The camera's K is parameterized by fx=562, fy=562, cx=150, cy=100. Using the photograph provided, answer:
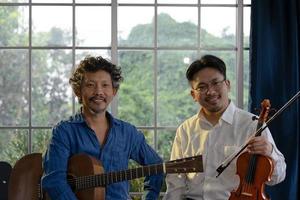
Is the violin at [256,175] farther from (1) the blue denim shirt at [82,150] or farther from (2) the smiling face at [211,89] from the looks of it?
(1) the blue denim shirt at [82,150]

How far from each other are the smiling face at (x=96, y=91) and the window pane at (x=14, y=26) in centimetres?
145

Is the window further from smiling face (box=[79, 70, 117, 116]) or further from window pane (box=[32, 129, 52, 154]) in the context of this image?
smiling face (box=[79, 70, 117, 116])

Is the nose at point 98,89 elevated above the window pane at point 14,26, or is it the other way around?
the window pane at point 14,26

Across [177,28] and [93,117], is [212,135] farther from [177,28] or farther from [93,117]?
[177,28]

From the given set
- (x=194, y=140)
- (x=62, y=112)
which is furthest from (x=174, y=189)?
(x=62, y=112)

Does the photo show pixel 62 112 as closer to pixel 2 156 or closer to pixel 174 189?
pixel 2 156

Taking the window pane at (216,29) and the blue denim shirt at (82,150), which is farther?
the window pane at (216,29)

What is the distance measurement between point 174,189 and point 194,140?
24 centimetres

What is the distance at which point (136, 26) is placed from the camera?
367 cm

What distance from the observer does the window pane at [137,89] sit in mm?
3656

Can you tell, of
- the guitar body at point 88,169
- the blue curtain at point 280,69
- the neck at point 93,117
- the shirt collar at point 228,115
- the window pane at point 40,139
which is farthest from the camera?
the window pane at point 40,139

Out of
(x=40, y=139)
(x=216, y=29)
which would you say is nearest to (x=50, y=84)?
(x=40, y=139)

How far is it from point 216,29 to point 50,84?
1.14m

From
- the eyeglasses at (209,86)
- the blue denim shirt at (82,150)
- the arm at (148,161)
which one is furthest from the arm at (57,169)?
the eyeglasses at (209,86)
